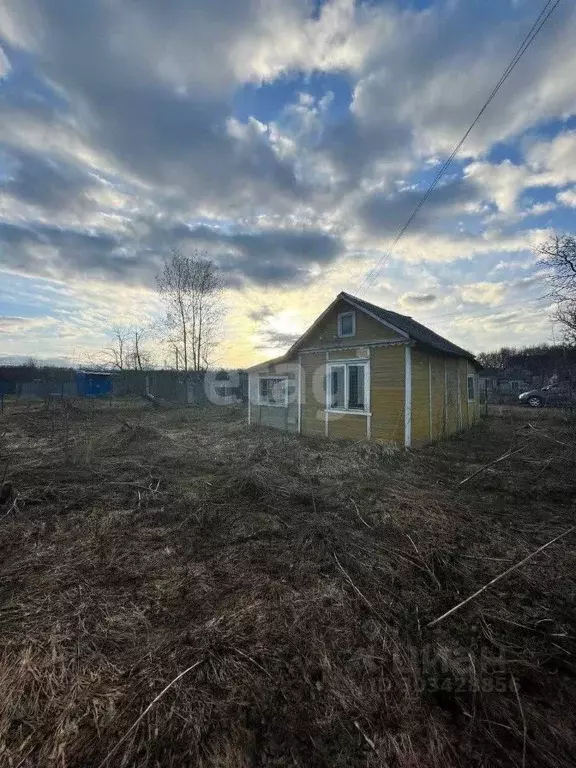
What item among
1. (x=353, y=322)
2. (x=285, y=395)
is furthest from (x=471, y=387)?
(x=285, y=395)

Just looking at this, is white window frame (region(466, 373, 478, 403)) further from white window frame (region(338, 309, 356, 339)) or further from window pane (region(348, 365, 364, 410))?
white window frame (region(338, 309, 356, 339))

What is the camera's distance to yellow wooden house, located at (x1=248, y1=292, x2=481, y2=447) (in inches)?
382

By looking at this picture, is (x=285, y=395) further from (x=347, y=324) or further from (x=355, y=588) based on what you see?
(x=355, y=588)

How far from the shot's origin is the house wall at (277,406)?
1299cm

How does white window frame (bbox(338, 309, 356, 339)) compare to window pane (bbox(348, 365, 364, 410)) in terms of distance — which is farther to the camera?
white window frame (bbox(338, 309, 356, 339))

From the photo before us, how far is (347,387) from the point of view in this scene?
10969mm

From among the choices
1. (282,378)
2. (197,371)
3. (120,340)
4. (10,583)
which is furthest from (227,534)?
(120,340)

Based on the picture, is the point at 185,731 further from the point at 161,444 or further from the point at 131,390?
the point at 131,390

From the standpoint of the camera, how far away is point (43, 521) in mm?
4598

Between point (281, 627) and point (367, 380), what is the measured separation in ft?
27.4

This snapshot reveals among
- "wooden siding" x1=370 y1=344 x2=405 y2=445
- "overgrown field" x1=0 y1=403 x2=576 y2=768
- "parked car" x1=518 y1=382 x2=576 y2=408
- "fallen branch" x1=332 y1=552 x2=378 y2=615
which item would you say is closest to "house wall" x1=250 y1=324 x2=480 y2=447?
"wooden siding" x1=370 y1=344 x2=405 y2=445

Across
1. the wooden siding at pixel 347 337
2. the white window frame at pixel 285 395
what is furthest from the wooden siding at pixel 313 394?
the white window frame at pixel 285 395

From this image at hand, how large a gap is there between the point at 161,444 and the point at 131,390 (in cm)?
2140

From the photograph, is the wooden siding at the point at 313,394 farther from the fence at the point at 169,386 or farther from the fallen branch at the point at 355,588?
the fence at the point at 169,386
